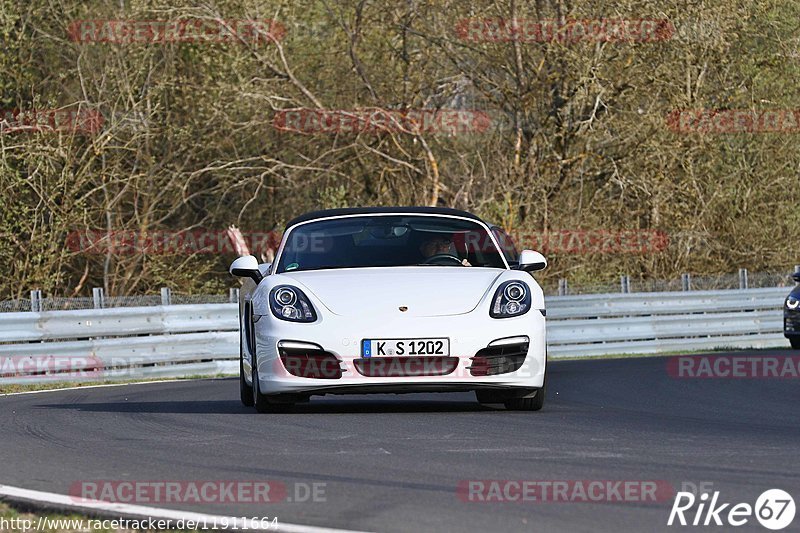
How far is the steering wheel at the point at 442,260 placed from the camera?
9631 mm

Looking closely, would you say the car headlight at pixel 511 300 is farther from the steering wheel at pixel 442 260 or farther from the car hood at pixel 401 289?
the steering wheel at pixel 442 260

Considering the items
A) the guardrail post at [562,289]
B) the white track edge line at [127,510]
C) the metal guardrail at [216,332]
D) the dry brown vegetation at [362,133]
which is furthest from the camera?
the dry brown vegetation at [362,133]

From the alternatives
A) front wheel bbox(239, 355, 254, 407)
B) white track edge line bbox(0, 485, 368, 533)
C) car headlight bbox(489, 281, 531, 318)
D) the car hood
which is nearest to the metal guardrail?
front wheel bbox(239, 355, 254, 407)

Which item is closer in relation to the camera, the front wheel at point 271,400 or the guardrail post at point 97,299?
the front wheel at point 271,400

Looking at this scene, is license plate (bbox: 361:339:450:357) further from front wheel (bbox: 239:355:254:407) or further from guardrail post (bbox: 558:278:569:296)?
guardrail post (bbox: 558:278:569:296)

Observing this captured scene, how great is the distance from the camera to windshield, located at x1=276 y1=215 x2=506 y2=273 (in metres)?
9.65

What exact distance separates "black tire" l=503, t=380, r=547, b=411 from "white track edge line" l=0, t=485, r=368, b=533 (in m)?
4.22

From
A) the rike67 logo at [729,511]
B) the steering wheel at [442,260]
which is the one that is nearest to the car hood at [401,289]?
the steering wheel at [442,260]

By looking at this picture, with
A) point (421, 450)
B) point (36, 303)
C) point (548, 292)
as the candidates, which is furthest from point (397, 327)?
point (548, 292)

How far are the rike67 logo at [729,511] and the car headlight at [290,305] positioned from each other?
3.84 meters

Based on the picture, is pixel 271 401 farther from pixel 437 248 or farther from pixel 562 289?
pixel 562 289

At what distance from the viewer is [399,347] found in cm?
865

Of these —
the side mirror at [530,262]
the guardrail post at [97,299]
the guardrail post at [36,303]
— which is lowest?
the guardrail post at [97,299]

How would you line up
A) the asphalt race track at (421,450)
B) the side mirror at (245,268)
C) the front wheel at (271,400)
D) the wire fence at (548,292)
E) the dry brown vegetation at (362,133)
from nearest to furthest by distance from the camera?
the asphalt race track at (421,450)
the front wheel at (271,400)
the side mirror at (245,268)
the wire fence at (548,292)
the dry brown vegetation at (362,133)
